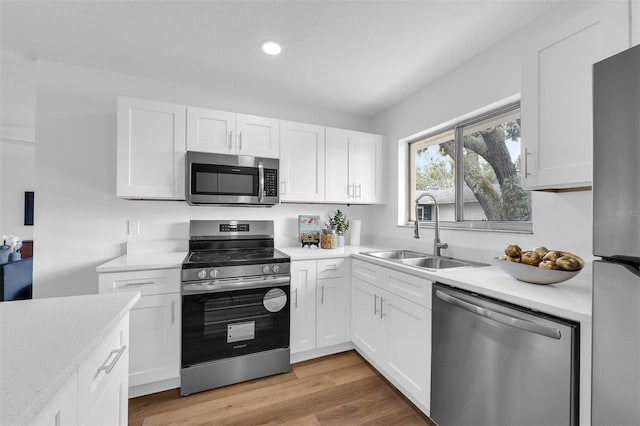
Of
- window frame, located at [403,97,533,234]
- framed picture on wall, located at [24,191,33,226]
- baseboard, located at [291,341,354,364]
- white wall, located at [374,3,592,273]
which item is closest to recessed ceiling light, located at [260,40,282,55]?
white wall, located at [374,3,592,273]

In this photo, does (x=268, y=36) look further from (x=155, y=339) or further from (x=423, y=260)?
(x=155, y=339)

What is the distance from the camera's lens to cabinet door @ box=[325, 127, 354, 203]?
2.74 metres

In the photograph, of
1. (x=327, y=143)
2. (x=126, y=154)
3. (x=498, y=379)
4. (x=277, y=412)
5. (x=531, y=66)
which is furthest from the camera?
(x=327, y=143)

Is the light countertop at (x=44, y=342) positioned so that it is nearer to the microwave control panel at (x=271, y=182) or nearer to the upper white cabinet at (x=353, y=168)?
the microwave control panel at (x=271, y=182)

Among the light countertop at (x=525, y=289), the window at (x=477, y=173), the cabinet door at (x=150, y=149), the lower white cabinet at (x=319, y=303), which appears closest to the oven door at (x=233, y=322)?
the lower white cabinet at (x=319, y=303)

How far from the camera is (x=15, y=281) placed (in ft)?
7.84

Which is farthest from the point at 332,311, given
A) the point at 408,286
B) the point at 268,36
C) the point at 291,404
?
the point at 268,36

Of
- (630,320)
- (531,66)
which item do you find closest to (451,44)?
(531,66)

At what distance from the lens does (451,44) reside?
1881 mm

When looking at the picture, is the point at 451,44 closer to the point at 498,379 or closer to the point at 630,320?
the point at 630,320

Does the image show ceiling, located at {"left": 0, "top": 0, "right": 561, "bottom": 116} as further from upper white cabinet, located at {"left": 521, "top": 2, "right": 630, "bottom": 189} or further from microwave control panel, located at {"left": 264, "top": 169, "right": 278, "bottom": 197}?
microwave control panel, located at {"left": 264, "top": 169, "right": 278, "bottom": 197}

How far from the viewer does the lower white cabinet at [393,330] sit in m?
1.65

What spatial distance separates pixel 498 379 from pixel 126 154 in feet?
8.89

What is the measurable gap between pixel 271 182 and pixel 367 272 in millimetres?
1150
